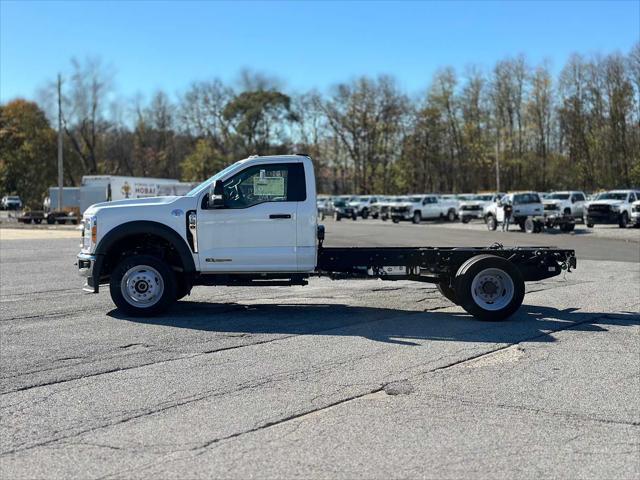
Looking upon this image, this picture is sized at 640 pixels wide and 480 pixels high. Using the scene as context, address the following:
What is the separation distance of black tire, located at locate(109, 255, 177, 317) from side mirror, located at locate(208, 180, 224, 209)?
116 centimetres

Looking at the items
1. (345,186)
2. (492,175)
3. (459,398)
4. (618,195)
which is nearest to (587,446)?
(459,398)

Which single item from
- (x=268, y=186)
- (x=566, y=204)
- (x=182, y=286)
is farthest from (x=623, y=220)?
(x=182, y=286)

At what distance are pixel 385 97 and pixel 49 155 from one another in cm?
4279

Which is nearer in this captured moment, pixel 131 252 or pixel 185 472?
pixel 185 472

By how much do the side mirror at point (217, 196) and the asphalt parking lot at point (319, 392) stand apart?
5.44ft

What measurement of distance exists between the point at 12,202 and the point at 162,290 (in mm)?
75721

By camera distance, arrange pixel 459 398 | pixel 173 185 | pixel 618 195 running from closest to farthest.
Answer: pixel 459 398
pixel 618 195
pixel 173 185

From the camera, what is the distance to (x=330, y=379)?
6.39 meters

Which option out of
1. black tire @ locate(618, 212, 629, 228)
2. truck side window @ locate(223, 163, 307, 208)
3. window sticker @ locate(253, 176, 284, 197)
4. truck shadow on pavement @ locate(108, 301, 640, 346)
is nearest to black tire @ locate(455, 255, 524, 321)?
truck shadow on pavement @ locate(108, 301, 640, 346)

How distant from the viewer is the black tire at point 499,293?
31.5 feet

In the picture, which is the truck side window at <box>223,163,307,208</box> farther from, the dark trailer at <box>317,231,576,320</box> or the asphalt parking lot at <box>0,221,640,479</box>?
the asphalt parking lot at <box>0,221,640,479</box>

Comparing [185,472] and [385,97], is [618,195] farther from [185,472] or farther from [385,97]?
[385,97]

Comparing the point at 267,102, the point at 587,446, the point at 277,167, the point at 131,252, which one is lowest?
the point at 587,446

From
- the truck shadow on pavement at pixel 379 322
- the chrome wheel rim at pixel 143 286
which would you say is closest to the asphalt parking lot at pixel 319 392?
the truck shadow on pavement at pixel 379 322
